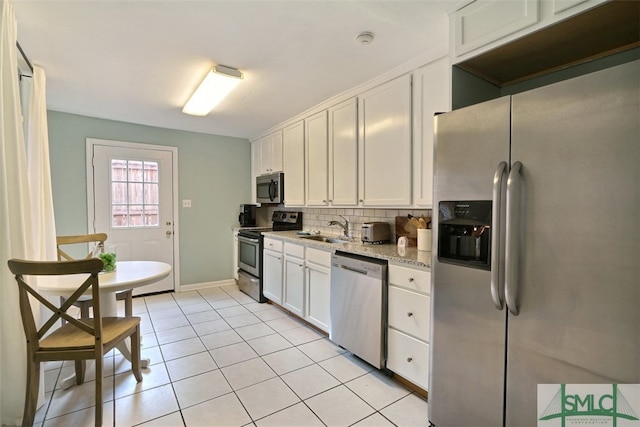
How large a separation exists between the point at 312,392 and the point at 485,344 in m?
1.17

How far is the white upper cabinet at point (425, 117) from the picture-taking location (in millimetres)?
2098

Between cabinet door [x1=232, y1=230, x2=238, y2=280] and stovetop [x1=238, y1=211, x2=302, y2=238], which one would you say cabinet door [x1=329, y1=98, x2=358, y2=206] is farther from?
cabinet door [x1=232, y1=230, x2=238, y2=280]

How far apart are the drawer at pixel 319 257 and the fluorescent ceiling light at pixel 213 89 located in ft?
5.41

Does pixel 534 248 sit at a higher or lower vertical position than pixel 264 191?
lower

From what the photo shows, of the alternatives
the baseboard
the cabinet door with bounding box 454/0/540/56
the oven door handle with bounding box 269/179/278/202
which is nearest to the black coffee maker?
the oven door handle with bounding box 269/179/278/202

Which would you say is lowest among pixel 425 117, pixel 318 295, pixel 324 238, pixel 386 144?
pixel 318 295

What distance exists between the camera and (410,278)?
1943mm

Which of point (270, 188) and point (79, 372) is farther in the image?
point (270, 188)

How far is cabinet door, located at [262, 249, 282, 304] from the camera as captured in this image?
344 centimetres

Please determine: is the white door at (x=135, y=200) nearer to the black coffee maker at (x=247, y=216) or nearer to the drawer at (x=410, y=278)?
the black coffee maker at (x=247, y=216)

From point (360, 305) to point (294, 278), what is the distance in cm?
108

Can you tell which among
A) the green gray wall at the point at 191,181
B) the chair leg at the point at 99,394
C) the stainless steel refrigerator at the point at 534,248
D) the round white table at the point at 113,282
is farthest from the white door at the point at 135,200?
the stainless steel refrigerator at the point at 534,248

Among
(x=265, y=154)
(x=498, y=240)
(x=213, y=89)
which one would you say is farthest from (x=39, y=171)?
(x=498, y=240)

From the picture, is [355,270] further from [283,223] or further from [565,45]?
[283,223]
